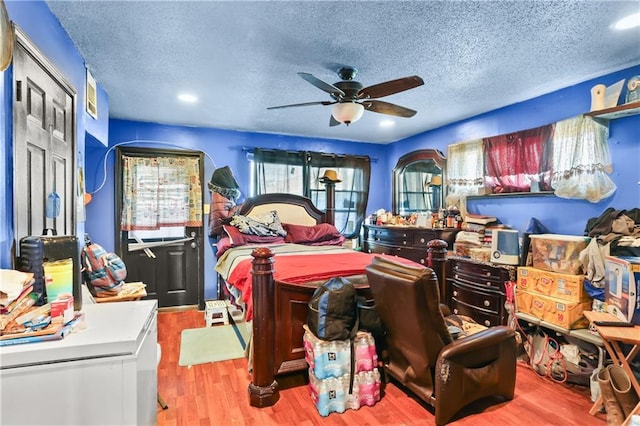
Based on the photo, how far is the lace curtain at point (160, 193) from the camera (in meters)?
4.20

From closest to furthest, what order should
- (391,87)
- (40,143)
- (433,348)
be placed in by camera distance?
1. (40,143)
2. (433,348)
3. (391,87)

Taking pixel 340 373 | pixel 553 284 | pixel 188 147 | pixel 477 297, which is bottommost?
pixel 340 373

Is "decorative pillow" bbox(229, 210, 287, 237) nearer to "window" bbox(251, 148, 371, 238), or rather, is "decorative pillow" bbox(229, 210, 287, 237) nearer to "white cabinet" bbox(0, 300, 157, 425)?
"window" bbox(251, 148, 371, 238)

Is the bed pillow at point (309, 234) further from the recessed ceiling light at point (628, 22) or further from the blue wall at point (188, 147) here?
the recessed ceiling light at point (628, 22)

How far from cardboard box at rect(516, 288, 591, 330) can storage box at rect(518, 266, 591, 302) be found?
0.13ft

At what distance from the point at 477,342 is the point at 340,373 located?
0.91m

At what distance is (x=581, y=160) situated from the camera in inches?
114

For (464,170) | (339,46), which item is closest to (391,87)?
(339,46)

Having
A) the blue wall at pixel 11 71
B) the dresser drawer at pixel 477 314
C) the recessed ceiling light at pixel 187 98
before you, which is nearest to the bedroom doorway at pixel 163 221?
the recessed ceiling light at pixel 187 98

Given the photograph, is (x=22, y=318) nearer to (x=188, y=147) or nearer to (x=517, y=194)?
(x=188, y=147)

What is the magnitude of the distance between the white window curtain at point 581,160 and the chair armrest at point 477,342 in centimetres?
157

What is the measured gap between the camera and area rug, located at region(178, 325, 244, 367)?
9.80 feet

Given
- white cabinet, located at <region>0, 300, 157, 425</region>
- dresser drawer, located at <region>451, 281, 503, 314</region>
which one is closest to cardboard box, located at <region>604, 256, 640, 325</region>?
dresser drawer, located at <region>451, 281, 503, 314</region>

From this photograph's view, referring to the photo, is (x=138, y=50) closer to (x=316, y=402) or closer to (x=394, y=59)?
(x=394, y=59)
